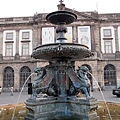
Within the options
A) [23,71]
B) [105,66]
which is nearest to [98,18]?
[105,66]

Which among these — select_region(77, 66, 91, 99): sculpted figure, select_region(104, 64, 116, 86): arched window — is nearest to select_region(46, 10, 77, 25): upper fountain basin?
select_region(77, 66, 91, 99): sculpted figure

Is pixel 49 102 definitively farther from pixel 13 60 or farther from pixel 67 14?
pixel 13 60

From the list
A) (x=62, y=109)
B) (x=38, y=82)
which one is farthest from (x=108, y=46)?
(x=38, y=82)

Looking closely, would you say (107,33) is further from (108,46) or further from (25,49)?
(25,49)

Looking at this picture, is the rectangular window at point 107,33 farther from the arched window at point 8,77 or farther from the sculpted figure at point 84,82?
the sculpted figure at point 84,82

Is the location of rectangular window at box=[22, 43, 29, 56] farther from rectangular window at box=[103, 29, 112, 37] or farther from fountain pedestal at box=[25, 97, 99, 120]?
fountain pedestal at box=[25, 97, 99, 120]

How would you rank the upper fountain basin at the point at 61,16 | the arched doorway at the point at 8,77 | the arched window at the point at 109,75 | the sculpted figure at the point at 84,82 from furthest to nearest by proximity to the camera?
1. the arched doorway at the point at 8,77
2. the arched window at the point at 109,75
3. the upper fountain basin at the point at 61,16
4. the sculpted figure at the point at 84,82

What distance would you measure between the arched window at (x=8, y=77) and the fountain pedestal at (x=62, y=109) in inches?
987

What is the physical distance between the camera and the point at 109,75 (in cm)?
2925

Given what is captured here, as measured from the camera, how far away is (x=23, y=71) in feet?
99.9

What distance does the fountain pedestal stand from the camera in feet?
18.9

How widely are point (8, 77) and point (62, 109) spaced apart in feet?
84.6

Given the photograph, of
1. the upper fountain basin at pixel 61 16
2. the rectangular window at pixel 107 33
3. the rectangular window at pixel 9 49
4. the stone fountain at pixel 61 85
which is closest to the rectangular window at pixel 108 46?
the rectangular window at pixel 107 33

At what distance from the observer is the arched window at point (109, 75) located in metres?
28.8
